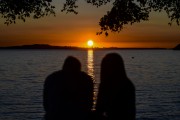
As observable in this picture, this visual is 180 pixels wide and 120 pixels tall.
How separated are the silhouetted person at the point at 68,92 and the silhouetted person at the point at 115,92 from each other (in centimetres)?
49

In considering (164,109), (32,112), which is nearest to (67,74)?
(32,112)

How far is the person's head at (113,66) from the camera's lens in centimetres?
585

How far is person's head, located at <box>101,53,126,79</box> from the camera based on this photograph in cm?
585

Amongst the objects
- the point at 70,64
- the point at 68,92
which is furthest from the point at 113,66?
the point at 68,92

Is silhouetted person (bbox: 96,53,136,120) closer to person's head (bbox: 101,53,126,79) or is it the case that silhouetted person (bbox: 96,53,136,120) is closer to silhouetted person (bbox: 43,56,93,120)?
person's head (bbox: 101,53,126,79)

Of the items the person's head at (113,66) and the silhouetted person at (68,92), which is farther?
the silhouetted person at (68,92)

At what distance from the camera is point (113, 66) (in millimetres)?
5859

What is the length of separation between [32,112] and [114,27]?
2800 cm

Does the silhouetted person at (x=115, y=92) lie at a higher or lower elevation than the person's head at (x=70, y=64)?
lower

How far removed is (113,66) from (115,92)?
404 mm

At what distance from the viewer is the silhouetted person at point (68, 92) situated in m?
6.36

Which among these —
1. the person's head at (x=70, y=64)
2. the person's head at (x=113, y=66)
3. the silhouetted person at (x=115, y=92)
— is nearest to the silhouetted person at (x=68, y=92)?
the person's head at (x=70, y=64)

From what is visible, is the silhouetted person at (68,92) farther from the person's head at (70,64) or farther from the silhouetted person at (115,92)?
the silhouetted person at (115,92)

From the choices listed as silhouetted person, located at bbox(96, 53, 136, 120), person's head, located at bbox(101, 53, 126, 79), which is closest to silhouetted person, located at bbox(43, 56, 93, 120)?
silhouetted person, located at bbox(96, 53, 136, 120)
